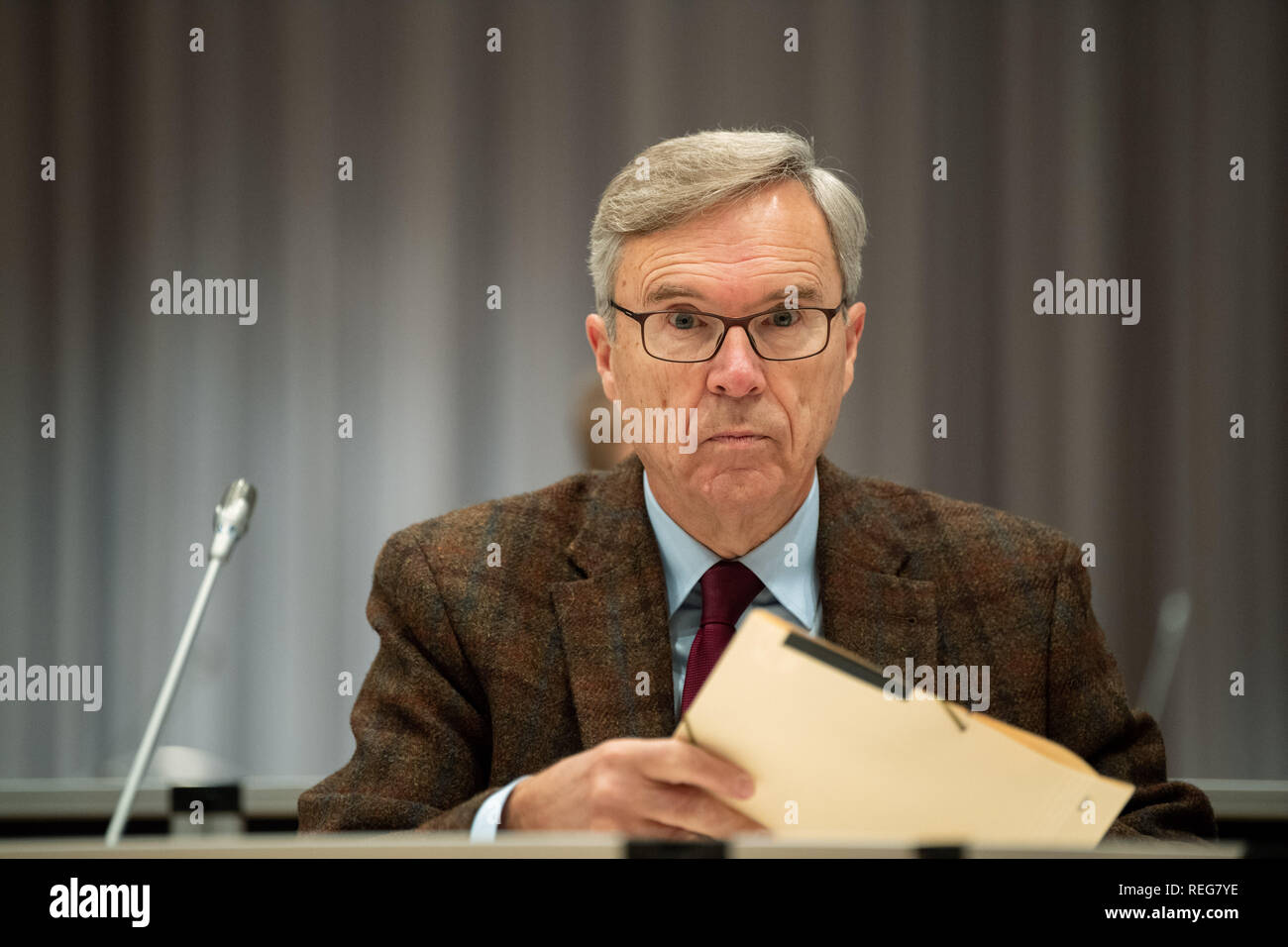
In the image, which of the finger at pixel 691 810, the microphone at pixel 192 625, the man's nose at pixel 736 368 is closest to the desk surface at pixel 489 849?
the finger at pixel 691 810

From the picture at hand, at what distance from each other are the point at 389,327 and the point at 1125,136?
7.06ft

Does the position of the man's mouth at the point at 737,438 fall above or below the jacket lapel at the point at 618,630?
above

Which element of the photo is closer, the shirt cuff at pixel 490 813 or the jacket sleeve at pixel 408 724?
the shirt cuff at pixel 490 813

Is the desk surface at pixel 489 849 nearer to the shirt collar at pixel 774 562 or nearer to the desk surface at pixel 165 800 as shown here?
the shirt collar at pixel 774 562

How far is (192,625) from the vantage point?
1171 mm

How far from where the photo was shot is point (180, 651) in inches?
45.4

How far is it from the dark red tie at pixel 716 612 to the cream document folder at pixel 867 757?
48 centimetres

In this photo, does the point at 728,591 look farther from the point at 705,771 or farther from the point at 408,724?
the point at 705,771

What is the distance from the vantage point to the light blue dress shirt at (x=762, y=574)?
4.90 ft

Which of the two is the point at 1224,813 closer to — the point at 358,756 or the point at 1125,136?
the point at 358,756

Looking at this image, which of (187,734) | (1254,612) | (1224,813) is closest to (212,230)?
(187,734)

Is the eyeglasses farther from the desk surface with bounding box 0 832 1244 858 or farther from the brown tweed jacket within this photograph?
the desk surface with bounding box 0 832 1244 858

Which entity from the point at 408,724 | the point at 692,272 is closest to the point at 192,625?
the point at 408,724

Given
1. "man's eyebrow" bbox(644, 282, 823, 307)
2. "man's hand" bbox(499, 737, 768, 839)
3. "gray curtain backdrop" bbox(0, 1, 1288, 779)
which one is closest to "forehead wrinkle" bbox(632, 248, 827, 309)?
"man's eyebrow" bbox(644, 282, 823, 307)
